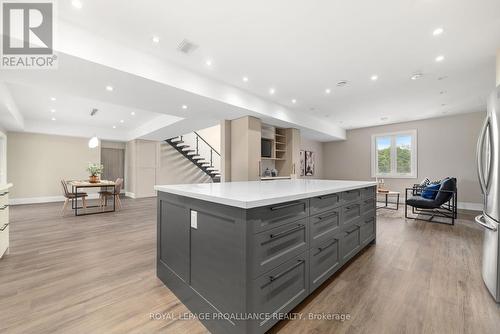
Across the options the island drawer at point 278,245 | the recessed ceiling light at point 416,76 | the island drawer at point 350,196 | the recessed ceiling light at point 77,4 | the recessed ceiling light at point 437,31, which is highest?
the recessed ceiling light at point 77,4

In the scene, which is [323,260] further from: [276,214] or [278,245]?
[276,214]

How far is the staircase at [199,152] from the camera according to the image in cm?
930

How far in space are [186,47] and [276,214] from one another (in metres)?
2.75

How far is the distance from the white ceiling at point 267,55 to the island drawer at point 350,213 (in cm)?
220

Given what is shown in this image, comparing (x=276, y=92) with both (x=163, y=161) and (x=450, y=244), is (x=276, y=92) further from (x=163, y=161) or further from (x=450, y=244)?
(x=163, y=161)

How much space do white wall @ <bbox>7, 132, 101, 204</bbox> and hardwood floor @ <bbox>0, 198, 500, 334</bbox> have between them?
5157mm

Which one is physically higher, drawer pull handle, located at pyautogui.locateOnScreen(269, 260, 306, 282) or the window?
the window

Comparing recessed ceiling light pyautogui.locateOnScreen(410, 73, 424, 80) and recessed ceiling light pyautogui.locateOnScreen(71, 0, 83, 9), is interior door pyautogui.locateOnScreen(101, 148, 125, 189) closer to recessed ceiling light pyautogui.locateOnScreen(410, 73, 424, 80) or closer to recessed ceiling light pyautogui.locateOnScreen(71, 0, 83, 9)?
recessed ceiling light pyautogui.locateOnScreen(71, 0, 83, 9)

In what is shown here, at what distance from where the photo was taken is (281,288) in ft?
4.90

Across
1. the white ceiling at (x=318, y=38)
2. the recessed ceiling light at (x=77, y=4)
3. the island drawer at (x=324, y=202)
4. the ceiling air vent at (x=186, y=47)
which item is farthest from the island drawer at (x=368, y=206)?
the recessed ceiling light at (x=77, y=4)

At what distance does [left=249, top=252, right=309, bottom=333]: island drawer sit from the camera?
4.35ft

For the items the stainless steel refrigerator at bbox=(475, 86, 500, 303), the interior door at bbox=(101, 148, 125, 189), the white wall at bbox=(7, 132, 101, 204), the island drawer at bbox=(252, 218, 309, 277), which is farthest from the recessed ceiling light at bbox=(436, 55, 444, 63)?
the interior door at bbox=(101, 148, 125, 189)

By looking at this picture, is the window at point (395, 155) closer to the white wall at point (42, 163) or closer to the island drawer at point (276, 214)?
the island drawer at point (276, 214)

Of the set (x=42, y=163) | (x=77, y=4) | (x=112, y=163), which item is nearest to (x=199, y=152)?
(x=112, y=163)
